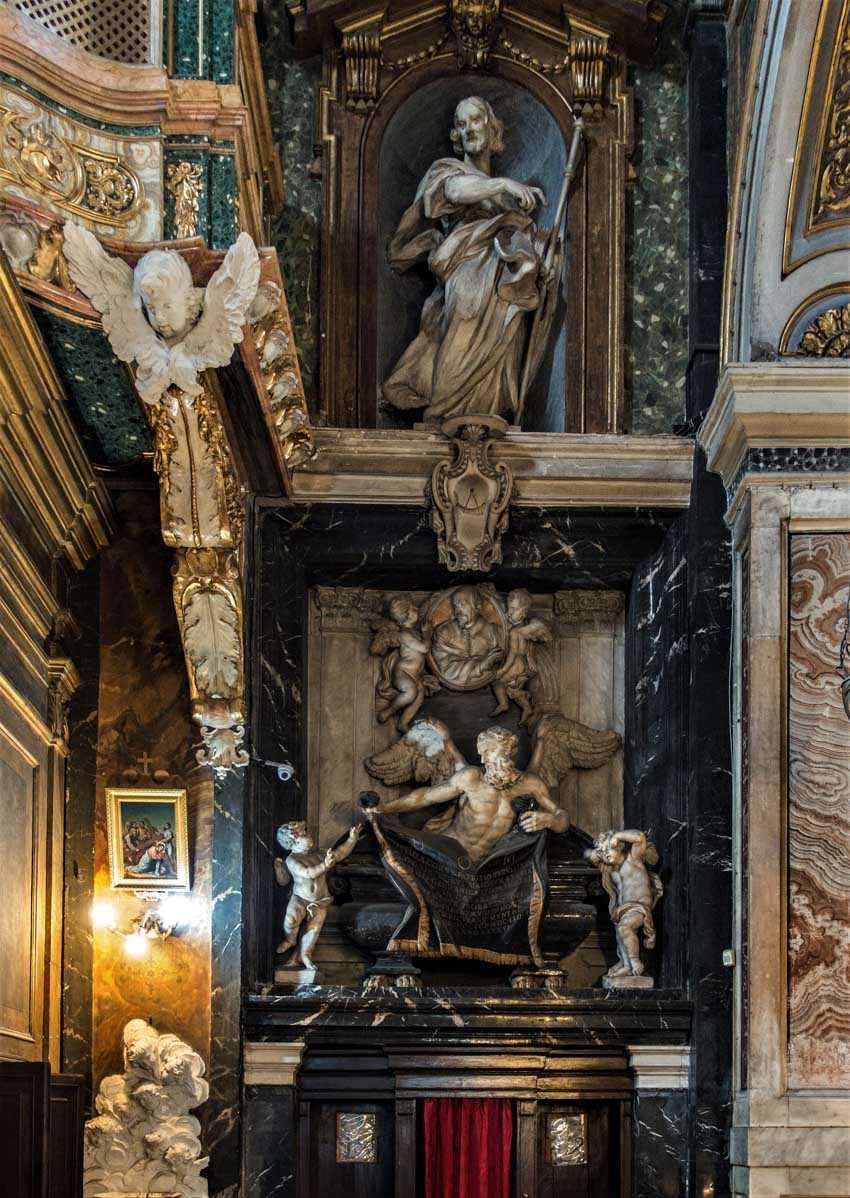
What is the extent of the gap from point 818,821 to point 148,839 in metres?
3.34

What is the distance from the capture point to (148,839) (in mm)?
11727

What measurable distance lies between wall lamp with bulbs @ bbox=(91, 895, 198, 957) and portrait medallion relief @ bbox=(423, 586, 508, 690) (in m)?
1.91

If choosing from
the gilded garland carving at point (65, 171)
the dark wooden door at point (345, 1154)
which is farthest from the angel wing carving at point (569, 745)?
the gilded garland carving at point (65, 171)

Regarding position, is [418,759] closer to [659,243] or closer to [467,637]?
[467,637]

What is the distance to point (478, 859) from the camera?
39.6 ft

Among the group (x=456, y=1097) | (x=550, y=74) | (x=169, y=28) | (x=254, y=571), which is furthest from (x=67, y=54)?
(x=456, y=1097)

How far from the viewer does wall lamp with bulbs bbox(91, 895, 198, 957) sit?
38.3 feet

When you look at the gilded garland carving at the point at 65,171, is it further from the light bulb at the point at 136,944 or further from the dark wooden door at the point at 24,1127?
the light bulb at the point at 136,944

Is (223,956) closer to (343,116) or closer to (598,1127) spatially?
(598,1127)

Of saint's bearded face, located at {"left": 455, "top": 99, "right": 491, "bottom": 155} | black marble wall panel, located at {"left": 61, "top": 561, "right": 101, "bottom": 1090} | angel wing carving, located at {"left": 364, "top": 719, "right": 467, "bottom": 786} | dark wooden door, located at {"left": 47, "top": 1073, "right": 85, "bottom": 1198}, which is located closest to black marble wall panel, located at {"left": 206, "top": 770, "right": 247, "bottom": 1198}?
black marble wall panel, located at {"left": 61, "top": 561, "right": 101, "bottom": 1090}

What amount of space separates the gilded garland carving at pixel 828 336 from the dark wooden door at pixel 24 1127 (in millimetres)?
5179

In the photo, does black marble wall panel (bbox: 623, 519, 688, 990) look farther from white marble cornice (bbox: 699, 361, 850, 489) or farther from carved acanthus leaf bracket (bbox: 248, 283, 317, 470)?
carved acanthus leaf bracket (bbox: 248, 283, 317, 470)

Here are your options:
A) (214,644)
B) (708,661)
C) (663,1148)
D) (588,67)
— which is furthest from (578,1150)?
(588,67)

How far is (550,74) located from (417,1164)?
238 inches
